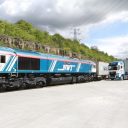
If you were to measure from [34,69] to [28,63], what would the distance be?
1.28 m

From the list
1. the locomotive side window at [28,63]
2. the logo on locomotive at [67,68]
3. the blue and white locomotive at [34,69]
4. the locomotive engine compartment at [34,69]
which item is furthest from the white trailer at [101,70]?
the locomotive side window at [28,63]

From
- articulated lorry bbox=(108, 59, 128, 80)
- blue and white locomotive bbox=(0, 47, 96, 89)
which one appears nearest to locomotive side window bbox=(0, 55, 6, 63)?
blue and white locomotive bbox=(0, 47, 96, 89)

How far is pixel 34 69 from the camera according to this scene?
85.5ft

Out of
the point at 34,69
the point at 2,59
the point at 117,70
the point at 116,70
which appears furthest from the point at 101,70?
the point at 2,59

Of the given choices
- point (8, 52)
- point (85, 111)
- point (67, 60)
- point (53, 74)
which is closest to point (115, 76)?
point (67, 60)

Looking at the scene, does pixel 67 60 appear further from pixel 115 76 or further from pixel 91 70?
pixel 115 76

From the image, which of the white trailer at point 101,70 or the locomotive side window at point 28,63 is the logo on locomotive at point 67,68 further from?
the white trailer at point 101,70

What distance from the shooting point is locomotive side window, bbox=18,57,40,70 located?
→ 2369cm

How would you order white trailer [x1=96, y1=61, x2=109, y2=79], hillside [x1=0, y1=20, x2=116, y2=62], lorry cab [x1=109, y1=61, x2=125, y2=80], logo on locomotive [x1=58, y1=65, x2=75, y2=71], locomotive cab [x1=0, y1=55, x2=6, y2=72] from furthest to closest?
lorry cab [x1=109, y1=61, x2=125, y2=80], white trailer [x1=96, y1=61, x2=109, y2=79], hillside [x1=0, y1=20, x2=116, y2=62], logo on locomotive [x1=58, y1=65, x2=75, y2=71], locomotive cab [x1=0, y1=55, x2=6, y2=72]

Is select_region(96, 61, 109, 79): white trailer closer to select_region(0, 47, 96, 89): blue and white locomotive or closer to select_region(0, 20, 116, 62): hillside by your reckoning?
select_region(0, 47, 96, 89): blue and white locomotive

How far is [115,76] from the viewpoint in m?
47.2

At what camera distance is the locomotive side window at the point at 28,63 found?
23688 mm

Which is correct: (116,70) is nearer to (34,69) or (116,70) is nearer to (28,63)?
(34,69)

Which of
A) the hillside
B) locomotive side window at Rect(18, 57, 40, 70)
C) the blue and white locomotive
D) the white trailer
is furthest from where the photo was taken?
the white trailer
